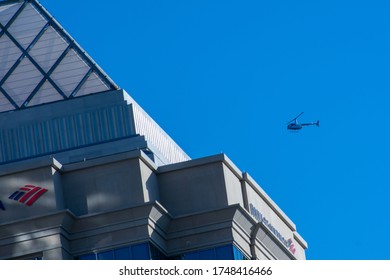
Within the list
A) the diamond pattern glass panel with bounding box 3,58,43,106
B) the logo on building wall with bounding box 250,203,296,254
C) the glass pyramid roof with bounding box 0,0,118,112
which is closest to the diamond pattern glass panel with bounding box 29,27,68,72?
the glass pyramid roof with bounding box 0,0,118,112

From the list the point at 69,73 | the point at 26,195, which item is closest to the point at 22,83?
the point at 69,73

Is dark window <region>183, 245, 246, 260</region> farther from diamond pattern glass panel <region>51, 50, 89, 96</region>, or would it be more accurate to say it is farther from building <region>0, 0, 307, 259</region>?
diamond pattern glass panel <region>51, 50, 89, 96</region>

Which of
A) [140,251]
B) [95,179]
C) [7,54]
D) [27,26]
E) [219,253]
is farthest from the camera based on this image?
[27,26]

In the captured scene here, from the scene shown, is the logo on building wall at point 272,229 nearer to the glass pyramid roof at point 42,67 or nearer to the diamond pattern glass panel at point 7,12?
the glass pyramid roof at point 42,67

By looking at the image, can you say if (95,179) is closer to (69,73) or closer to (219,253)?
(219,253)

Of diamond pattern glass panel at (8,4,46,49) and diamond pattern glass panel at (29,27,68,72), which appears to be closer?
diamond pattern glass panel at (29,27,68,72)

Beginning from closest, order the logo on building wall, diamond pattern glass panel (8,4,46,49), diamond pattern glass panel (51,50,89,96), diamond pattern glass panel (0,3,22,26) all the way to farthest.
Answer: the logo on building wall < diamond pattern glass panel (51,50,89,96) < diamond pattern glass panel (8,4,46,49) < diamond pattern glass panel (0,3,22,26)
